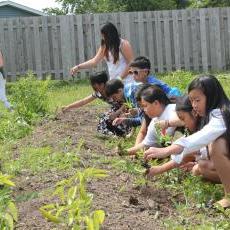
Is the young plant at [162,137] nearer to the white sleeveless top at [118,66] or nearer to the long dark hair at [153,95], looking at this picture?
the long dark hair at [153,95]

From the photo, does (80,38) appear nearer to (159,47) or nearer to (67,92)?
(159,47)

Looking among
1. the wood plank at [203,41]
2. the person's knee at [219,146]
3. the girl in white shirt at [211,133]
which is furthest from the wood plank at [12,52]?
the person's knee at [219,146]

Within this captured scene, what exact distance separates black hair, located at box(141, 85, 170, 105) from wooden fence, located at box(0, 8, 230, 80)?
10.9m

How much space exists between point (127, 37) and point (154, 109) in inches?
435

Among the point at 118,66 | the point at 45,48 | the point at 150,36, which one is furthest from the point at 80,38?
the point at 118,66

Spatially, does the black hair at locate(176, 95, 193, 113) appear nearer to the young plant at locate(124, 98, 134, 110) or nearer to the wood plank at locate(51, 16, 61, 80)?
the young plant at locate(124, 98, 134, 110)

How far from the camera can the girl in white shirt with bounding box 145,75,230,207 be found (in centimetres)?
429

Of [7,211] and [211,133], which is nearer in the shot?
[7,211]

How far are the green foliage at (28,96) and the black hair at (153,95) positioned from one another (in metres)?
→ 2.94

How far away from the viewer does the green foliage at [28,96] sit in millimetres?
8398

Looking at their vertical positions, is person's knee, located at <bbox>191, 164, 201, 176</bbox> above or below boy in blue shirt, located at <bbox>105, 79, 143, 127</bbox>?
below

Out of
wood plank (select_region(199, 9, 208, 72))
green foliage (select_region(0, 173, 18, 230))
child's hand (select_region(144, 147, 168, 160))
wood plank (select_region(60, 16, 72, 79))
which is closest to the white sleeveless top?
child's hand (select_region(144, 147, 168, 160))

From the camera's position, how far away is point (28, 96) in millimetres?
8492

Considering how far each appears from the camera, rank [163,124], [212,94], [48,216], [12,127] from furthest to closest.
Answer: [12,127]
[163,124]
[212,94]
[48,216]
